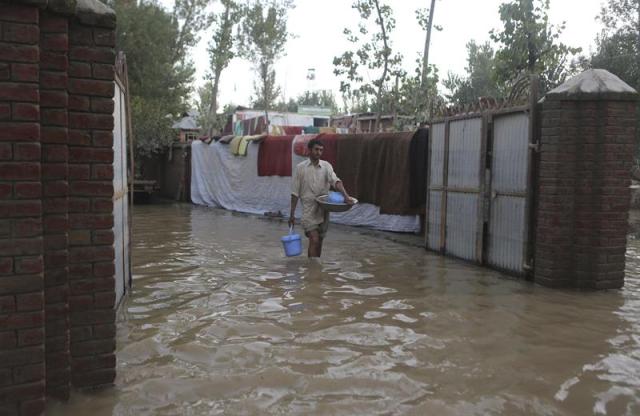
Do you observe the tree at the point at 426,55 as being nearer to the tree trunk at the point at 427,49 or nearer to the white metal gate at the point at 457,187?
the tree trunk at the point at 427,49

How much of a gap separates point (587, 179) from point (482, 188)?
1.54 m

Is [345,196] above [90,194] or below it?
below

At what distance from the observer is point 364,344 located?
459cm

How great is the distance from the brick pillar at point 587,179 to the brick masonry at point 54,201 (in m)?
5.05

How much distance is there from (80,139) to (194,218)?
1167 cm

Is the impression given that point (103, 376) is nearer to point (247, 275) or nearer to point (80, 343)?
point (80, 343)

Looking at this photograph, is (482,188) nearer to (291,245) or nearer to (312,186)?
(312,186)

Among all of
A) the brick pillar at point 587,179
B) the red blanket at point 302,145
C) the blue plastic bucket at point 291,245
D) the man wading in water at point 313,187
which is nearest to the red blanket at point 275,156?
the red blanket at point 302,145

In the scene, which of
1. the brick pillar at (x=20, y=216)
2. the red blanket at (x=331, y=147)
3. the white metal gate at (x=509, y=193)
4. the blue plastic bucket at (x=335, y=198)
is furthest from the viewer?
the red blanket at (x=331, y=147)

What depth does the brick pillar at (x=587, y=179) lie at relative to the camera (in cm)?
661

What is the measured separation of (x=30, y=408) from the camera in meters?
2.98

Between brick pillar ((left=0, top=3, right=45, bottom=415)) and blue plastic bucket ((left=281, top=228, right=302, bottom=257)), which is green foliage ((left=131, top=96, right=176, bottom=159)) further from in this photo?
brick pillar ((left=0, top=3, right=45, bottom=415))

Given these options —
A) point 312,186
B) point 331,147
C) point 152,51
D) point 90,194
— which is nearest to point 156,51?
point 152,51

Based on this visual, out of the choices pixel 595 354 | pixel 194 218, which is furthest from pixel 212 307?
pixel 194 218
